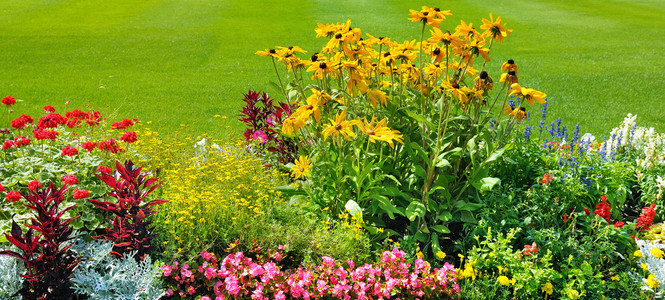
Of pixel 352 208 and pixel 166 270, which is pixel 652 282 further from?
pixel 166 270

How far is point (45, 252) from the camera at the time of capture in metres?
2.54

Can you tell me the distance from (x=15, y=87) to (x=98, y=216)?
6.89m

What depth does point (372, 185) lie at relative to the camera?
329 cm

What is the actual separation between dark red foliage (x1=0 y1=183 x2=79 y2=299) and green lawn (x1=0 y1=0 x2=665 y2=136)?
2377mm

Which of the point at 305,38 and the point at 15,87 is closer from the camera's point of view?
the point at 15,87

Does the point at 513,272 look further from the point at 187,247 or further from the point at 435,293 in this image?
the point at 187,247

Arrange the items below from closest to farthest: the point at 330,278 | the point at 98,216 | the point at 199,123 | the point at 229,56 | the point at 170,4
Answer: the point at 330,278 < the point at 98,216 < the point at 199,123 < the point at 229,56 < the point at 170,4

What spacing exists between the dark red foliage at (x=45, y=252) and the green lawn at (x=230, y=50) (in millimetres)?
2377

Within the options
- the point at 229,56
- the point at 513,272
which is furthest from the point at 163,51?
the point at 513,272

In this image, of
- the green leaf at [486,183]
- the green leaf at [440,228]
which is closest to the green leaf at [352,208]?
the green leaf at [440,228]

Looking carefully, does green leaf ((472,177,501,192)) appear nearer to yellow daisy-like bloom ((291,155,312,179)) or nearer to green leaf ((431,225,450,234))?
green leaf ((431,225,450,234))

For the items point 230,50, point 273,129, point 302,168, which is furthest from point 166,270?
point 230,50

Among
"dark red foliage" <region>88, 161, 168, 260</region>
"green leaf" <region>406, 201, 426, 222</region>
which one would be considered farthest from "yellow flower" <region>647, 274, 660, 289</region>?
"dark red foliage" <region>88, 161, 168, 260</region>

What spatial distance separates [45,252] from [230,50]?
10401 mm
